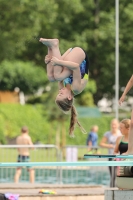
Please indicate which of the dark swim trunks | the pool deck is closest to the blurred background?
the pool deck

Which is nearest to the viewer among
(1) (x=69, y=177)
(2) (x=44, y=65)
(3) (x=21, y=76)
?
(1) (x=69, y=177)

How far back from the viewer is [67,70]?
8461 mm

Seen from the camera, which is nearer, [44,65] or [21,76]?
[21,76]

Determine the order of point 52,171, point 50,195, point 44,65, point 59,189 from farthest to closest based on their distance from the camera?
point 44,65, point 52,171, point 59,189, point 50,195

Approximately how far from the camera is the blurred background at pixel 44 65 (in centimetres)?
3725

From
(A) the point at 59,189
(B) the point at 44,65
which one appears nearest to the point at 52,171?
(A) the point at 59,189

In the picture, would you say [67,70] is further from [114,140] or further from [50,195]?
[114,140]

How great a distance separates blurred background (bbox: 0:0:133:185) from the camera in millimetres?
37250

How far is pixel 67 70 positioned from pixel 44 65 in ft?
127

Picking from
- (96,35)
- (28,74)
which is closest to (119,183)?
(28,74)

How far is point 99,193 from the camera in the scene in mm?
12594

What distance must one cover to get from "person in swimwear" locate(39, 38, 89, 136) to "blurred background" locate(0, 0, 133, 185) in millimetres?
24741

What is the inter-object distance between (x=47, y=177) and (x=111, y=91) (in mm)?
30975

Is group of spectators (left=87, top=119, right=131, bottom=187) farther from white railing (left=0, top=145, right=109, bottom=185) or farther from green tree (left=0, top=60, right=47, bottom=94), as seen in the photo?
green tree (left=0, top=60, right=47, bottom=94)
